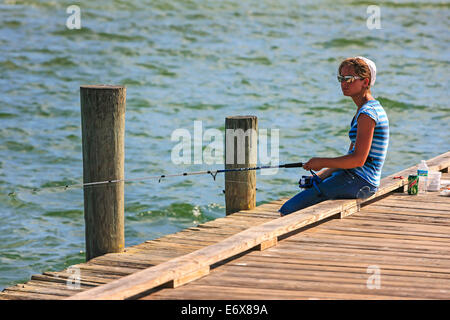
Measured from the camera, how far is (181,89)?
1927 cm

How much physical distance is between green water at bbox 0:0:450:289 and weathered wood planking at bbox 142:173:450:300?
3349 mm

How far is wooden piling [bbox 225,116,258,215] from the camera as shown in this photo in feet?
27.2

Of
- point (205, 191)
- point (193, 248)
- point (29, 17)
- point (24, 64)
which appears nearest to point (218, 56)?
point (24, 64)

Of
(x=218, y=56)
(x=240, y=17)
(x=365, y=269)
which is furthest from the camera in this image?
(x=240, y=17)

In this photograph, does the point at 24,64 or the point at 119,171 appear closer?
the point at 119,171

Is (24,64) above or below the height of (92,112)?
above

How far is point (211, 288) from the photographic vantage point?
199 inches

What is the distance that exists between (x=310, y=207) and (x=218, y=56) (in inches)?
637

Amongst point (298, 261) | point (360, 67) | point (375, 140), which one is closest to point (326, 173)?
point (375, 140)

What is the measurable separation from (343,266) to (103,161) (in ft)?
7.11

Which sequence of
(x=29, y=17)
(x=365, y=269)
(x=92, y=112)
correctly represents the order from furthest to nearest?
1. (x=29, y=17)
2. (x=92, y=112)
3. (x=365, y=269)

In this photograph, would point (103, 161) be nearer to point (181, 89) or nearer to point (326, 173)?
point (326, 173)
